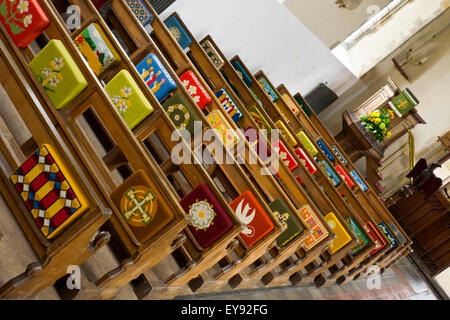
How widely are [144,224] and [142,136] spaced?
71 centimetres

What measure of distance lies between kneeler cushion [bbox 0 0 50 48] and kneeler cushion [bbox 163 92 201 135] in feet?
3.07

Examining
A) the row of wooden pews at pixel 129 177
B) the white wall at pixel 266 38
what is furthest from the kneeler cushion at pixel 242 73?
the row of wooden pews at pixel 129 177

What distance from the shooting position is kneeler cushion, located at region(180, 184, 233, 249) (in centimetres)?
252

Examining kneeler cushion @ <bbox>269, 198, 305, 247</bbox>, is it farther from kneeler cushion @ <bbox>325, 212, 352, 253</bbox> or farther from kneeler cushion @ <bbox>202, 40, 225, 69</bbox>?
kneeler cushion @ <bbox>202, 40, 225, 69</bbox>

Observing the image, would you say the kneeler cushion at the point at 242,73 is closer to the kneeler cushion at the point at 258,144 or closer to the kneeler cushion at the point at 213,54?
the kneeler cushion at the point at 213,54

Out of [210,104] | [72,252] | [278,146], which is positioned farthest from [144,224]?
[278,146]

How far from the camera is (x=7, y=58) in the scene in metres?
2.38

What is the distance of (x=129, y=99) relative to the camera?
2615 millimetres

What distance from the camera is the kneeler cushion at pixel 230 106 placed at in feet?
13.9

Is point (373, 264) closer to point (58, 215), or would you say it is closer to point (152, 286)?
point (152, 286)

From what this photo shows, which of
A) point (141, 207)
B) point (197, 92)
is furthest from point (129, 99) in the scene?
point (197, 92)

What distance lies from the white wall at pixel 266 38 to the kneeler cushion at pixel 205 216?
3.53 metres

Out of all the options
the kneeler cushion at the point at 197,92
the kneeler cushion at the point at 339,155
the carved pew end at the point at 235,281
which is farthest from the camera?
the kneeler cushion at the point at 339,155

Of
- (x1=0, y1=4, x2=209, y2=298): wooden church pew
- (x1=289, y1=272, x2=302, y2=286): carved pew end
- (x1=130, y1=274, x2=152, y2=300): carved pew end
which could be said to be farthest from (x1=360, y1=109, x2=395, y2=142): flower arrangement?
(x1=130, y1=274, x2=152, y2=300): carved pew end
